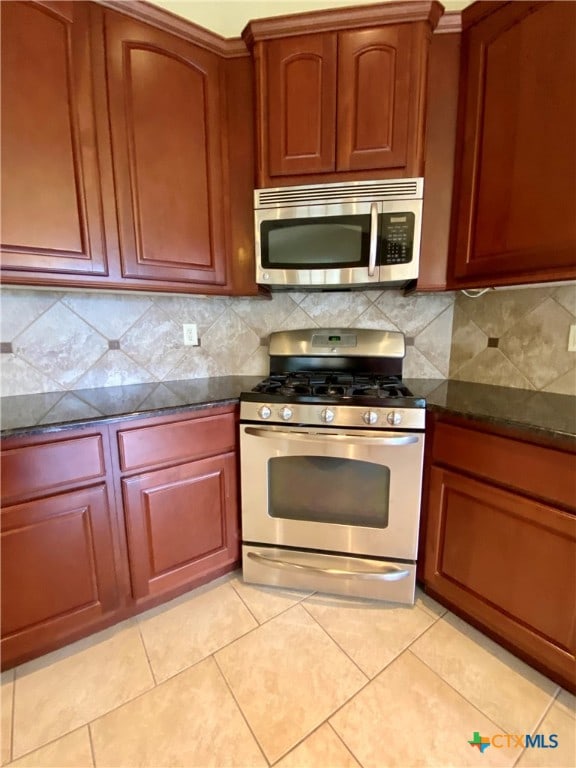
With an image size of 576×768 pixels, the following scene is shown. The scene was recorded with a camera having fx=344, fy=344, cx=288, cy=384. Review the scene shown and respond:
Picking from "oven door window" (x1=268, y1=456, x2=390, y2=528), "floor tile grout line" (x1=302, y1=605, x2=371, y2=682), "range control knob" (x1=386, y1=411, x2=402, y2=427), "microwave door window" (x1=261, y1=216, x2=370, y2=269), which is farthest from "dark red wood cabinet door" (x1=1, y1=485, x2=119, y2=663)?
"microwave door window" (x1=261, y1=216, x2=370, y2=269)

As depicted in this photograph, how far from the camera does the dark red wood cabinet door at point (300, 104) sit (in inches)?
55.2

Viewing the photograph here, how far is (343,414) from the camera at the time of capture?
139cm

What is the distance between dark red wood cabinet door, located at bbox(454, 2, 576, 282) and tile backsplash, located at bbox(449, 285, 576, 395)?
0.32m

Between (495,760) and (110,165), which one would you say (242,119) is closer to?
(110,165)

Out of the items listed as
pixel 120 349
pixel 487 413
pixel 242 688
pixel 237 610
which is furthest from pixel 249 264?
pixel 242 688

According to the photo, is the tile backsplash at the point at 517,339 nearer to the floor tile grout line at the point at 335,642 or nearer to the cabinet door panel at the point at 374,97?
the cabinet door panel at the point at 374,97

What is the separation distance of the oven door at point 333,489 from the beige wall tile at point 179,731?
577 millimetres

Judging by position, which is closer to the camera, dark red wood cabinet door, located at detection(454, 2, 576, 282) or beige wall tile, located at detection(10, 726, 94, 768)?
beige wall tile, located at detection(10, 726, 94, 768)

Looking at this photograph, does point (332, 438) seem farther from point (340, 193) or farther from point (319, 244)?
point (340, 193)

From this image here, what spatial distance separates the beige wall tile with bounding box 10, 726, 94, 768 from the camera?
0.97 metres

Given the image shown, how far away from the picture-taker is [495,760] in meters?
0.99

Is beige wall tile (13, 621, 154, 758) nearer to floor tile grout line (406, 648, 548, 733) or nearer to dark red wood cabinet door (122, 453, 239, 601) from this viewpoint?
dark red wood cabinet door (122, 453, 239, 601)

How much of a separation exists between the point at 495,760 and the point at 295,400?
124cm

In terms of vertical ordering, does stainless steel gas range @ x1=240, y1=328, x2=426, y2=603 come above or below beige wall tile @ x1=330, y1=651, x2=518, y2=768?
above
